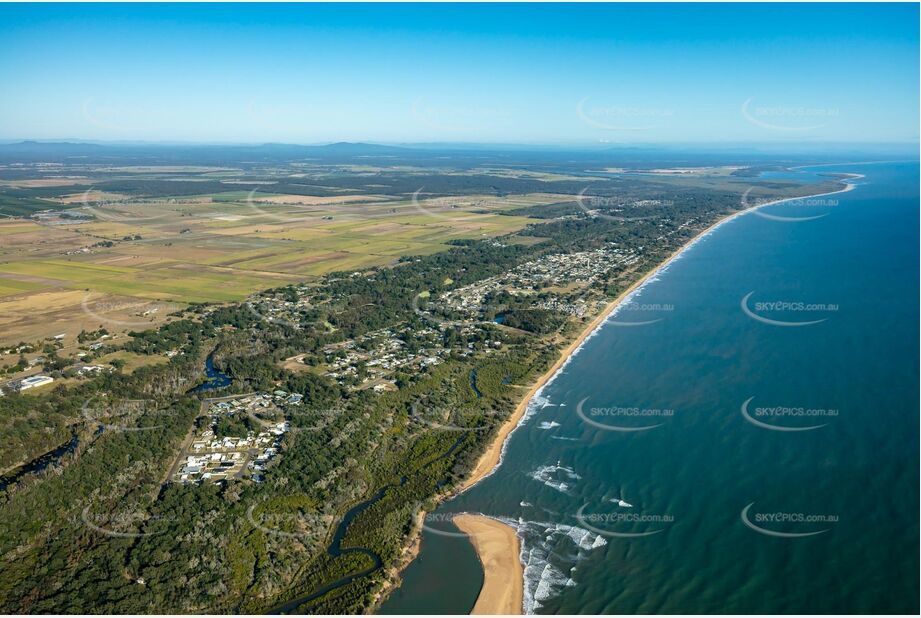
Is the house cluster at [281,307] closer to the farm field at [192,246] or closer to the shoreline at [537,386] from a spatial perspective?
the farm field at [192,246]

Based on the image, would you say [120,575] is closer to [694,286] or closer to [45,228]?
[694,286]

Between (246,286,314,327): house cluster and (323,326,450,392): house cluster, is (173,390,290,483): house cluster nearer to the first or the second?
(323,326,450,392): house cluster

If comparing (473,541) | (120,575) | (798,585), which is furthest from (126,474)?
(798,585)

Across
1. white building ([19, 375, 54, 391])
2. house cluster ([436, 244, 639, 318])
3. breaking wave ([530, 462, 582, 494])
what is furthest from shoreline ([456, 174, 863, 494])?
white building ([19, 375, 54, 391])

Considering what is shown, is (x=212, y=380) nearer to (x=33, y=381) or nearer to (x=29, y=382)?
(x=33, y=381)

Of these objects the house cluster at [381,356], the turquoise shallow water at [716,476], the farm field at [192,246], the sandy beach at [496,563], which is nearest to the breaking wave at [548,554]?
the turquoise shallow water at [716,476]
